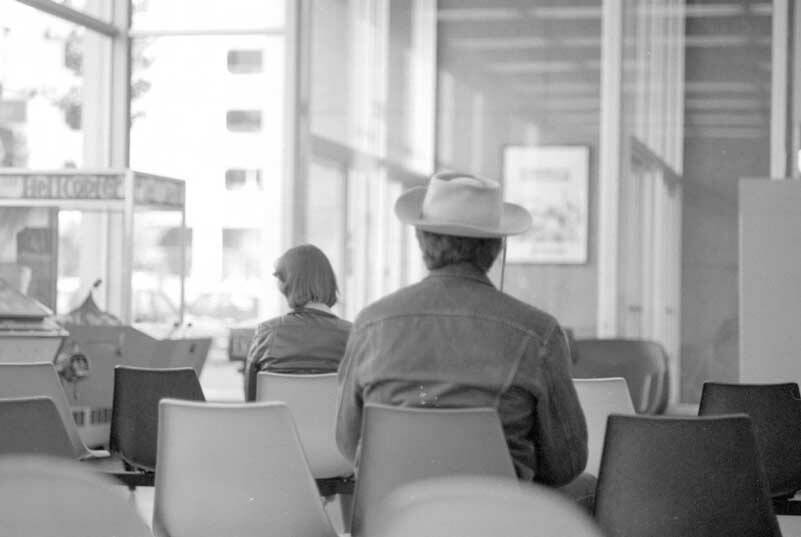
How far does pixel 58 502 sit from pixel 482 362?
5.15ft

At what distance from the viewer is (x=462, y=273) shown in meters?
3.28

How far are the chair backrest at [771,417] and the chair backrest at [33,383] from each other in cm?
230

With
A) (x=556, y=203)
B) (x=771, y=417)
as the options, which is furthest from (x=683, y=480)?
(x=556, y=203)

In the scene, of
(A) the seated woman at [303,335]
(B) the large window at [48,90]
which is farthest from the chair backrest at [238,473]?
(B) the large window at [48,90]

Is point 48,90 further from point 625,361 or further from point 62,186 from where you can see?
point 625,361

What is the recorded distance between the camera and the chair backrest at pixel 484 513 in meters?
1.57

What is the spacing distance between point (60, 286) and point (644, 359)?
4.36 m

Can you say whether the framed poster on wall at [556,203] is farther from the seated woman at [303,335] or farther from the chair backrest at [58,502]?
the chair backrest at [58,502]

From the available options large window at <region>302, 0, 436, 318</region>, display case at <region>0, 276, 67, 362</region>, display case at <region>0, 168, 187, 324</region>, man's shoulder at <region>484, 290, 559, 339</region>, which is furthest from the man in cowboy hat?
large window at <region>302, 0, 436, 318</region>

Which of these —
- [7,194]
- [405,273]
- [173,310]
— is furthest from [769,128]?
[7,194]

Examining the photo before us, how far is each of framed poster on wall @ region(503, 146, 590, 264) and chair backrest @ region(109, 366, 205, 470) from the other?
504 cm

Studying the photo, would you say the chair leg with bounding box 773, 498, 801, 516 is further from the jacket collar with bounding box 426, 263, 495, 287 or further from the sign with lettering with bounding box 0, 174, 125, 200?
the sign with lettering with bounding box 0, 174, 125, 200

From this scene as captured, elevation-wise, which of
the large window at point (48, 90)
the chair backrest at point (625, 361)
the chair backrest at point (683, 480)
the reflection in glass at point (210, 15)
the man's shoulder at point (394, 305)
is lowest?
the chair backrest at point (625, 361)

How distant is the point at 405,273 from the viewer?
1034cm
